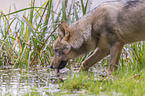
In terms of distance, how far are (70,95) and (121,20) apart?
2772 mm

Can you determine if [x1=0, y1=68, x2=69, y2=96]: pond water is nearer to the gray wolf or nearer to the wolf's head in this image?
the wolf's head

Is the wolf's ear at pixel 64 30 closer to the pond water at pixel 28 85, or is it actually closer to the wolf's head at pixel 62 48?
the wolf's head at pixel 62 48

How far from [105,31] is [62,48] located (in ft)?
3.47

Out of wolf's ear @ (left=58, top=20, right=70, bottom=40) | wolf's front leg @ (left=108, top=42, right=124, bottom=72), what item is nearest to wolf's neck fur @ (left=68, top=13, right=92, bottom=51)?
wolf's ear @ (left=58, top=20, right=70, bottom=40)

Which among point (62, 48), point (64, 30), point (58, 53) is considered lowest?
point (58, 53)

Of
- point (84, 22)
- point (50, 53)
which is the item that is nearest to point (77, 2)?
point (50, 53)

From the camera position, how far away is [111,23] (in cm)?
610

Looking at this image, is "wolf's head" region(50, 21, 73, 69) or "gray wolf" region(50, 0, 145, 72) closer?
"gray wolf" region(50, 0, 145, 72)

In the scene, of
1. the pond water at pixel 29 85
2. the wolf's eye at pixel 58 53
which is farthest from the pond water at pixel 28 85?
the wolf's eye at pixel 58 53

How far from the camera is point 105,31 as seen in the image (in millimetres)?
6141

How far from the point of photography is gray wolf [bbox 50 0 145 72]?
616 centimetres

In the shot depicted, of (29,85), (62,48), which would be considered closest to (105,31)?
(62,48)

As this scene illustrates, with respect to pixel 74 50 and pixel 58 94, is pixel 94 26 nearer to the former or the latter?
Result: pixel 74 50

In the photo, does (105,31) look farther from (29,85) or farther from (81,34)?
(29,85)
